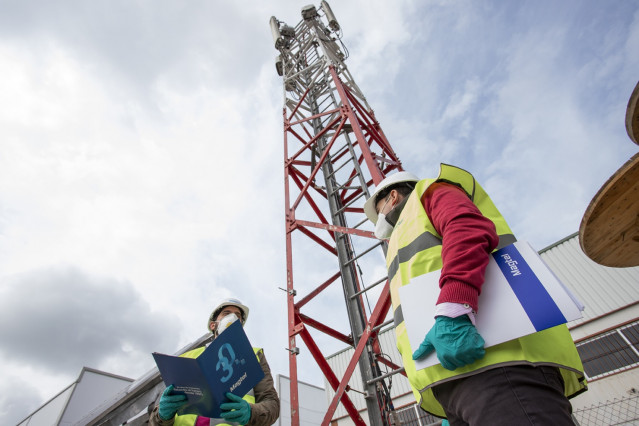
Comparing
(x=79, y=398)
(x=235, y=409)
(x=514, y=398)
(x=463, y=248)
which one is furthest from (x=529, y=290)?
(x=79, y=398)

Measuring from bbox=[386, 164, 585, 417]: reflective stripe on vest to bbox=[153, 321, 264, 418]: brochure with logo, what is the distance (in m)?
0.92

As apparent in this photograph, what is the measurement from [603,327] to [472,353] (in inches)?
519

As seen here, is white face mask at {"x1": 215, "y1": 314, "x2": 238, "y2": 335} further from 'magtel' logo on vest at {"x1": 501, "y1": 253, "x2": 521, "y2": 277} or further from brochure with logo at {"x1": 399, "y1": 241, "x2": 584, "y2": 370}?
'magtel' logo on vest at {"x1": 501, "y1": 253, "x2": 521, "y2": 277}

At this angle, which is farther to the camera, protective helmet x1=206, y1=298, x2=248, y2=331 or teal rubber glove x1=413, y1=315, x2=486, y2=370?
protective helmet x1=206, y1=298, x2=248, y2=331

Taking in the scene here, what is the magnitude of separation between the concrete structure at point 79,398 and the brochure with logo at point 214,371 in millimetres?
12432

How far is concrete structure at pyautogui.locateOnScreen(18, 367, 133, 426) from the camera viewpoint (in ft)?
33.7

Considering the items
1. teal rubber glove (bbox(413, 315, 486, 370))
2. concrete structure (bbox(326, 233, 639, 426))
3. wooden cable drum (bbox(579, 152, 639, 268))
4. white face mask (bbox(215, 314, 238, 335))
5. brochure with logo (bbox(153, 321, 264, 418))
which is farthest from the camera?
concrete structure (bbox(326, 233, 639, 426))

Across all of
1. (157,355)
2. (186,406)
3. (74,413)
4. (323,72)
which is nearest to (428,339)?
(157,355)

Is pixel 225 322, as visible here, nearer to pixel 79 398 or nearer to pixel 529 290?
pixel 529 290

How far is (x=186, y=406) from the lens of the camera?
1902 millimetres

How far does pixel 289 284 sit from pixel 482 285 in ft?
10.4

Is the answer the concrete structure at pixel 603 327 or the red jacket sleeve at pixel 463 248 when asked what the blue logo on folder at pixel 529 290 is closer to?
the red jacket sleeve at pixel 463 248

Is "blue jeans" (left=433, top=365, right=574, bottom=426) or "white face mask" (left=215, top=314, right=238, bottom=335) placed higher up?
"white face mask" (left=215, top=314, right=238, bottom=335)

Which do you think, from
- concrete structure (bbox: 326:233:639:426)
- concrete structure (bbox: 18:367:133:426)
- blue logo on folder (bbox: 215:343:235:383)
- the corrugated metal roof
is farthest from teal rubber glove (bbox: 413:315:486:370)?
concrete structure (bbox: 18:367:133:426)
